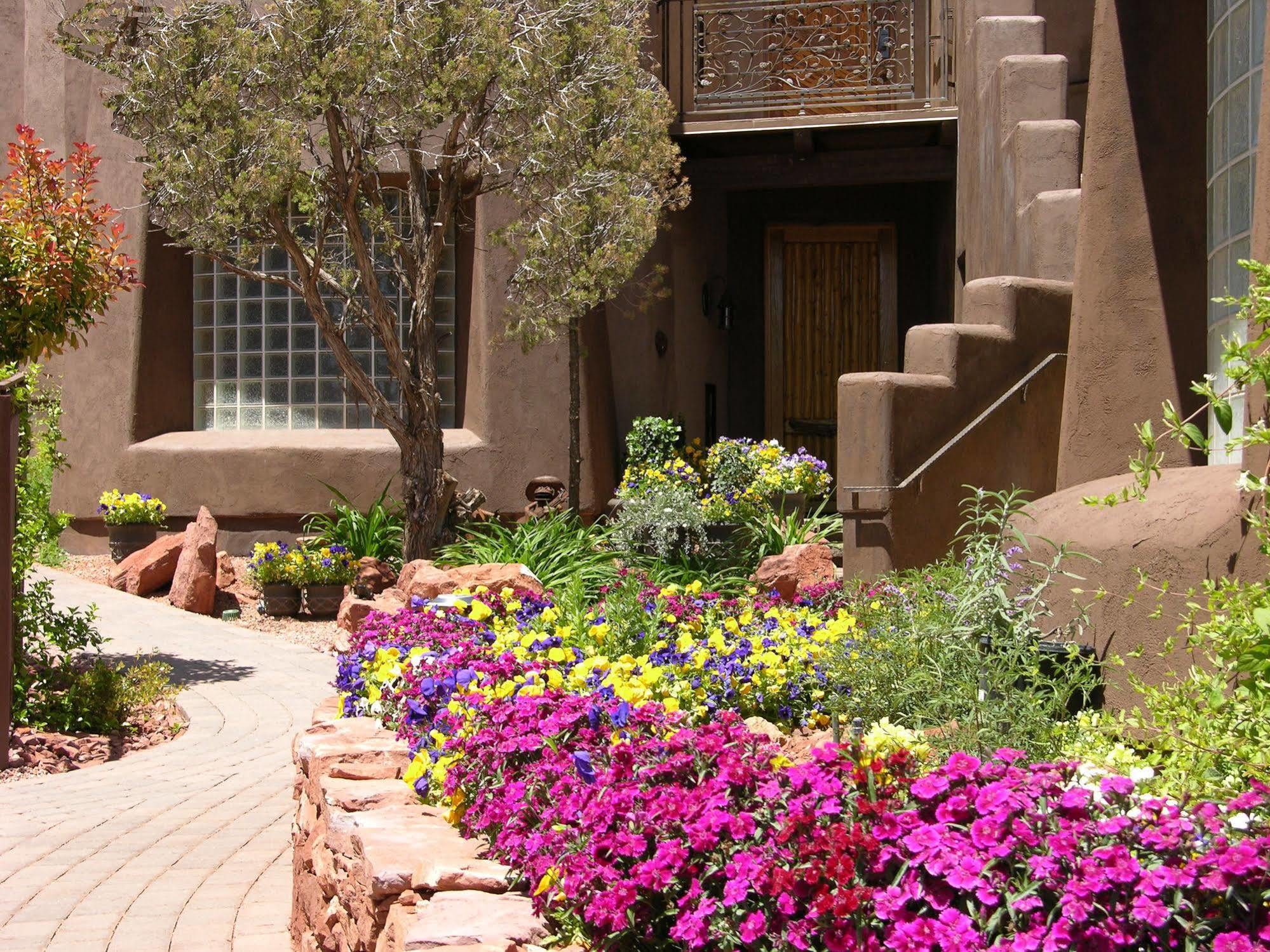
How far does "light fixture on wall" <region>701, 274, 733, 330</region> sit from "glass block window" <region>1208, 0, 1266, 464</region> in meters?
9.50

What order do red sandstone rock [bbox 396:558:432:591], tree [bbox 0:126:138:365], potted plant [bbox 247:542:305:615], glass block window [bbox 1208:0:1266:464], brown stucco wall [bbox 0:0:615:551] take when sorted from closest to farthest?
glass block window [bbox 1208:0:1266:464] < tree [bbox 0:126:138:365] < red sandstone rock [bbox 396:558:432:591] < potted plant [bbox 247:542:305:615] < brown stucco wall [bbox 0:0:615:551]

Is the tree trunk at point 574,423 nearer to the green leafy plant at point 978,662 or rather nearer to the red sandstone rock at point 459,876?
the green leafy plant at point 978,662

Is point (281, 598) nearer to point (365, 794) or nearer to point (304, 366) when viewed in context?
point (304, 366)

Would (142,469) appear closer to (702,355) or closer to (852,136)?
(702,355)

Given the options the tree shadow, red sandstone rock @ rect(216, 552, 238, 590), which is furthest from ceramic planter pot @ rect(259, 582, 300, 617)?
the tree shadow

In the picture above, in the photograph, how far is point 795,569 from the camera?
971cm

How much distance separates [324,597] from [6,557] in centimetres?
438

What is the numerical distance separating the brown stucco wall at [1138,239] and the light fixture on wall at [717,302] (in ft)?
30.6

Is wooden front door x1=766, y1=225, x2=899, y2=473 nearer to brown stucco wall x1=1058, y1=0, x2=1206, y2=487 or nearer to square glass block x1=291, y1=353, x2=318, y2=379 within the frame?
square glass block x1=291, y1=353, x2=318, y2=379

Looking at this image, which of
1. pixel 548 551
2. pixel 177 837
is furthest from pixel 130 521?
pixel 177 837

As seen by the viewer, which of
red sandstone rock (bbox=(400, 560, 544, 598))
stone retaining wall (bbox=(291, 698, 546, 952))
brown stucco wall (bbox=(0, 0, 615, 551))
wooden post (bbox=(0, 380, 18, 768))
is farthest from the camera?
brown stucco wall (bbox=(0, 0, 615, 551))

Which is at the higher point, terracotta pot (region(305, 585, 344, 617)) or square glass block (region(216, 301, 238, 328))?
square glass block (region(216, 301, 238, 328))

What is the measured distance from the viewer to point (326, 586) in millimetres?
11172

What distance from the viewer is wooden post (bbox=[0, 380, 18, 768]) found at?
22.2 feet
